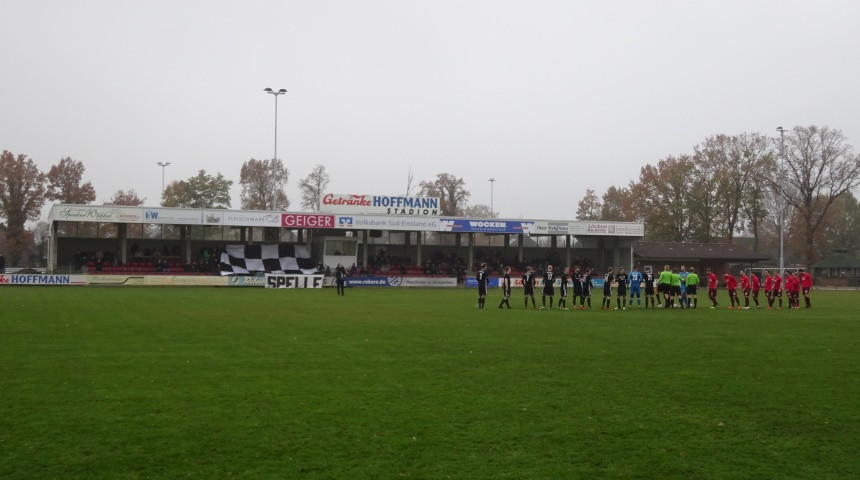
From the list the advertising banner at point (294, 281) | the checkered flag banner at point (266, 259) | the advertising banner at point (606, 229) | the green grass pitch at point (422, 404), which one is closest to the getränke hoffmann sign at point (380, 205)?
the checkered flag banner at point (266, 259)

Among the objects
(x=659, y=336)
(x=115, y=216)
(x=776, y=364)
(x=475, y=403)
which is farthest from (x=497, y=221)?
(x=475, y=403)

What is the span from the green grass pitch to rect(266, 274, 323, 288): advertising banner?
29212 millimetres

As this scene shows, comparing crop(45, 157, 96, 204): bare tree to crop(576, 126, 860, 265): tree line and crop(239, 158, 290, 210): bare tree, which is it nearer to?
crop(239, 158, 290, 210): bare tree

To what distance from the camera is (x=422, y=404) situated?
31.5 feet

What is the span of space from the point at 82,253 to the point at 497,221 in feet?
99.9

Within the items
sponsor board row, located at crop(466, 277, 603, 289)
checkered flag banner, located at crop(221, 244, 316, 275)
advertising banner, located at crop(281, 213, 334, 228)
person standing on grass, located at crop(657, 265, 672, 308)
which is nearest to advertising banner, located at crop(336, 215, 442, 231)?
advertising banner, located at crop(281, 213, 334, 228)

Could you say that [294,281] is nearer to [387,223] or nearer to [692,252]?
[387,223]

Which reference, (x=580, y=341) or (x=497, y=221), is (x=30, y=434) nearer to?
(x=580, y=341)

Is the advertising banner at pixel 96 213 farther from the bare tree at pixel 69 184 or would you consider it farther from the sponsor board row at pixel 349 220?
the bare tree at pixel 69 184

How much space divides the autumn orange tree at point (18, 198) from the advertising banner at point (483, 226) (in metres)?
38.1

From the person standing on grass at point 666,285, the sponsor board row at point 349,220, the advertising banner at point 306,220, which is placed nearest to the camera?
the person standing on grass at point 666,285

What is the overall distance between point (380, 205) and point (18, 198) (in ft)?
112

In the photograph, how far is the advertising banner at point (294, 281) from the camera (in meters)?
47.8

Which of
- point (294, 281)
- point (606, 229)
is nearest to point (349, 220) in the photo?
point (294, 281)
